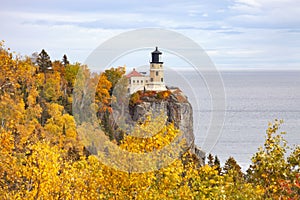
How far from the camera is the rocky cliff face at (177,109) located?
4896cm

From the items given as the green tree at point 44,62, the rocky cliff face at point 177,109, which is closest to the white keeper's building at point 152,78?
the rocky cliff face at point 177,109

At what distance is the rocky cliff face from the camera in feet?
161

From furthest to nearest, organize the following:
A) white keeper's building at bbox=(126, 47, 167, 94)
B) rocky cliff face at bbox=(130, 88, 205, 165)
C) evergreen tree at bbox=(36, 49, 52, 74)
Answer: evergreen tree at bbox=(36, 49, 52, 74) → rocky cliff face at bbox=(130, 88, 205, 165) → white keeper's building at bbox=(126, 47, 167, 94)

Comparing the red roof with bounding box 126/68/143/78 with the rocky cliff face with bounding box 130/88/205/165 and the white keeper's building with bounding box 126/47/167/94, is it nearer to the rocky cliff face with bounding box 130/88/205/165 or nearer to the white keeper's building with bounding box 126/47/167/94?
the white keeper's building with bounding box 126/47/167/94

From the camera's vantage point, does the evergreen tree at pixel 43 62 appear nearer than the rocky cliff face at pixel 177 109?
No

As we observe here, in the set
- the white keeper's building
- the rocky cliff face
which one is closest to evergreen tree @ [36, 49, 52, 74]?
the rocky cliff face

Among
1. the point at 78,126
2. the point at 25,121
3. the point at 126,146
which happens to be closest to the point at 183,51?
the point at 126,146

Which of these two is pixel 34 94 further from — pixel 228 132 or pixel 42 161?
pixel 228 132

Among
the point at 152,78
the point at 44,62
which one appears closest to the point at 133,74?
the point at 152,78

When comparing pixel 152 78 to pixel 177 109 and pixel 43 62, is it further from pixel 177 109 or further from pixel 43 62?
pixel 43 62

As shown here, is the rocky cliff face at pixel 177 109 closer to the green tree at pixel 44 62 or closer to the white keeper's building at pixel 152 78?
the white keeper's building at pixel 152 78

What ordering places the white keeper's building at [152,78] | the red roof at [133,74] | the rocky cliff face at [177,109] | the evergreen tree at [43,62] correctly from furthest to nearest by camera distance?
the evergreen tree at [43,62] → the rocky cliff face at [177,109] → the red roof at [133,74] → the white keeper's building at [152,78]

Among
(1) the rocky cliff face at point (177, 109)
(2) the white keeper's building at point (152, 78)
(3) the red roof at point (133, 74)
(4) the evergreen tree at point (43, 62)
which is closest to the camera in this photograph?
(2) the white keeper's building at point (152, 78)

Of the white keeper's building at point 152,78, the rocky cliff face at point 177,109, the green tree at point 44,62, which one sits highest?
the green tree at point 44,62
